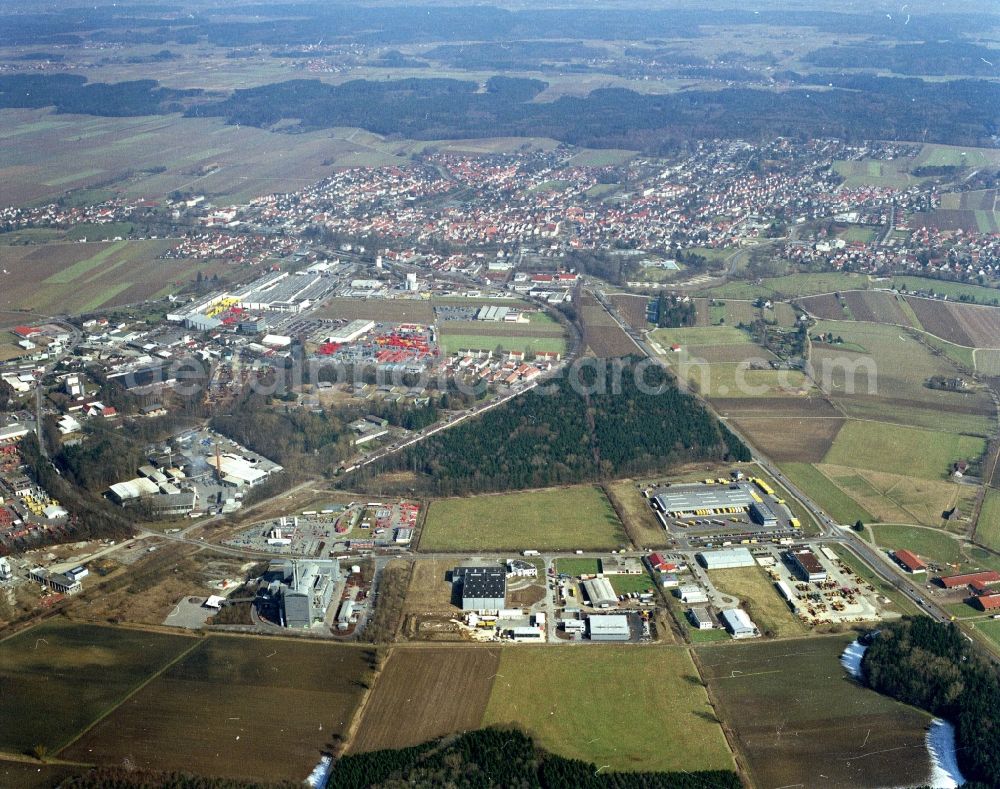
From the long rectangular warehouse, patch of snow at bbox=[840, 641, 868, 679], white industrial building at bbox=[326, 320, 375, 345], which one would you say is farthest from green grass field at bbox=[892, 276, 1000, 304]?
patch of snow at bbox=[840, 641, 868, 679]

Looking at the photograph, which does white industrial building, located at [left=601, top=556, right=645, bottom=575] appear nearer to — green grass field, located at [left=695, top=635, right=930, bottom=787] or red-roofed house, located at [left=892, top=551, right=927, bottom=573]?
green grass field, located at [left=695, top=635, right=930, bottom=787]

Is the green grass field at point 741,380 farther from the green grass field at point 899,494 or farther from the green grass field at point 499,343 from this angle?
the green grass field at point 899,494

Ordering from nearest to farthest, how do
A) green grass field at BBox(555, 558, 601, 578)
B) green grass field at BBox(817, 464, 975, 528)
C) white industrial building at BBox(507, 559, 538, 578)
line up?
white industrial building at BBox(507, 559, 538, 578)
green grass field at BBox(555, 558, 601, 578)
green grass field at BBox(817, 464, 975, 528)

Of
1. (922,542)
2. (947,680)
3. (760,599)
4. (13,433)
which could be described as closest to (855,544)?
(922,542)

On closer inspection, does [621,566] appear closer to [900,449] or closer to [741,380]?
[900,449]

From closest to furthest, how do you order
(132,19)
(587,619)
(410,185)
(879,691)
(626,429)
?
(879,691), (587,619), (626,429), (410,185), (132,19)

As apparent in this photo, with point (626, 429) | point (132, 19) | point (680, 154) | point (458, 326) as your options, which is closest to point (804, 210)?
point (680, 154)

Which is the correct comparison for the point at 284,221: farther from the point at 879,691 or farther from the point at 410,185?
the point at 879,691
